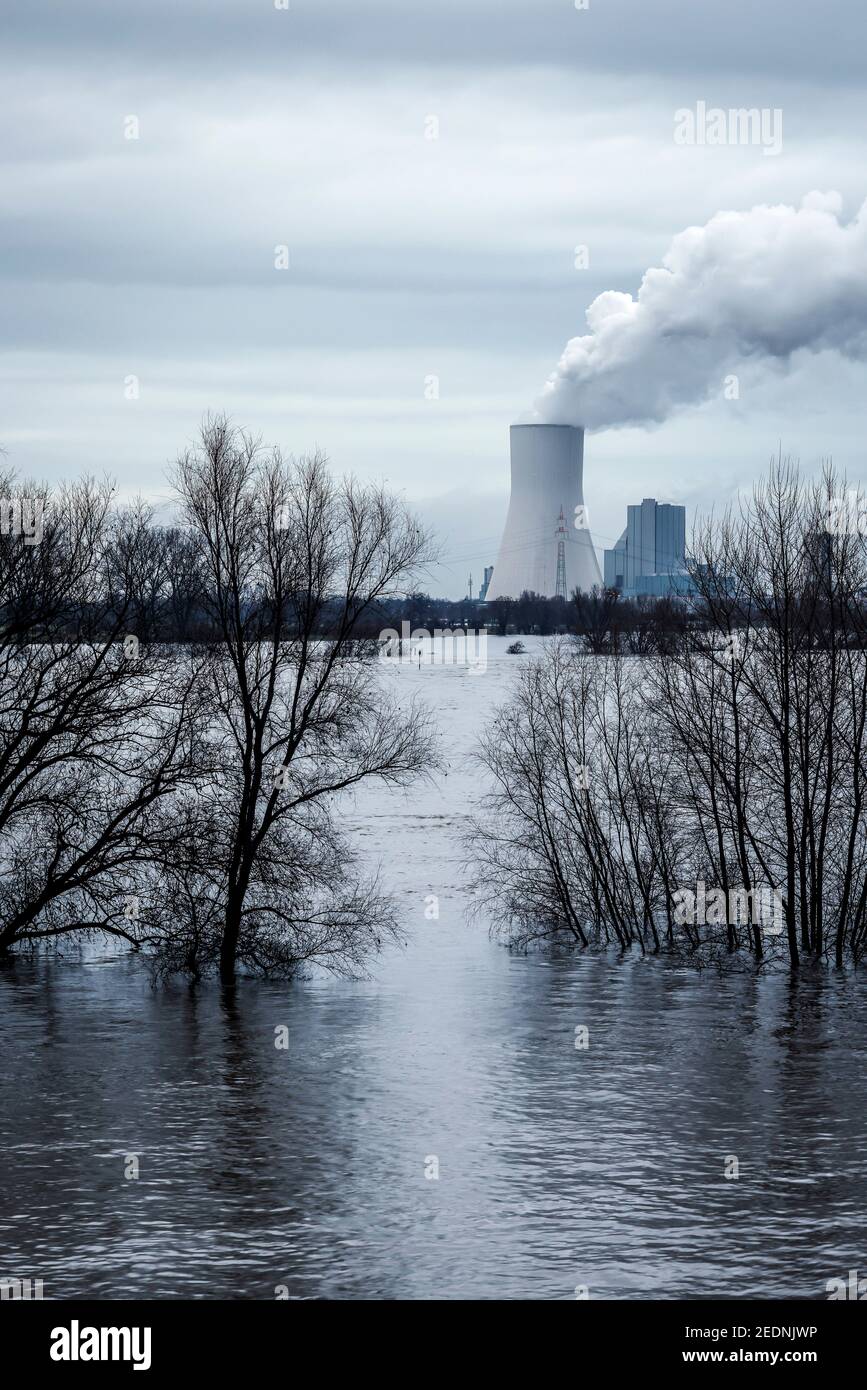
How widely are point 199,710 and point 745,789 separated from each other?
13.7 m

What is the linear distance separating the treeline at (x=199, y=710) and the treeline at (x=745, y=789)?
6.45 m

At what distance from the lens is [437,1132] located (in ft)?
69.2

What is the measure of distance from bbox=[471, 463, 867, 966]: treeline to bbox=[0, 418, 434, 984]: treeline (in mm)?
6453

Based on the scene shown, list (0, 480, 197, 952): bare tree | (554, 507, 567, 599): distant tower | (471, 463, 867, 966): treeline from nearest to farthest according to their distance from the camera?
(0, 480, 197, 952): bare tree → (471, 463, 867, 966): treeline → (554, 507, 567, 599): distant tower

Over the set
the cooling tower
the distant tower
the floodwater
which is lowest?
the floodwater

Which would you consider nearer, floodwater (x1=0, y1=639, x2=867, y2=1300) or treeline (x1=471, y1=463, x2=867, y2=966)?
floodwater (x1=0, y1=639, x2=867, y2=1300)

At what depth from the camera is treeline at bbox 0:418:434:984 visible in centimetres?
3278

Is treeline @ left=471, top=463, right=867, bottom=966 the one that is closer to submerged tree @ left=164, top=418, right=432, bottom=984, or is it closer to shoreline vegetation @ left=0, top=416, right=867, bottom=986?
Result: shoreline vegetation @ left=0, top=416, right=867, bottom=986

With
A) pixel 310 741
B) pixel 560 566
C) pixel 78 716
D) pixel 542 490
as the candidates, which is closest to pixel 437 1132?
pixel 78 716

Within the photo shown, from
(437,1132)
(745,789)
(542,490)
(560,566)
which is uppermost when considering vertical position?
(542,490)

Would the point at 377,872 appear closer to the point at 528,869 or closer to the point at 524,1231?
the point at 528,869

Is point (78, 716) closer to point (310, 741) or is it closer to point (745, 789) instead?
point (310, 741)

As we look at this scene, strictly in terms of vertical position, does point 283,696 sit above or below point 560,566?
below

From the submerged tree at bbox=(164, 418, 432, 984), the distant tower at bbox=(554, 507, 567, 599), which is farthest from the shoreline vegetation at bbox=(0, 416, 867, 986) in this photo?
the distant tower at bbox=(554, 507, 567, 599)
